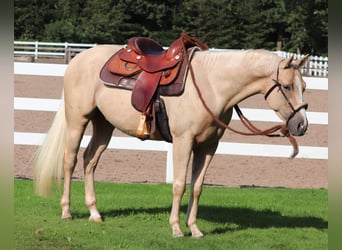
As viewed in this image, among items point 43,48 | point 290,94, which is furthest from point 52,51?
point 290,94

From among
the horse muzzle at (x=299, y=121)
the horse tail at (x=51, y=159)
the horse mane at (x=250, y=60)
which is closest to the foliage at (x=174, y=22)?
the horse tail at (x=51, y=159)

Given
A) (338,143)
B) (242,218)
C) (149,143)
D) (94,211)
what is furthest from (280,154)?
(338,143)

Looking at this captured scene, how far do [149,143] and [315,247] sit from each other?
3947 mm

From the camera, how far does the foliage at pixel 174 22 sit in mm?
42500

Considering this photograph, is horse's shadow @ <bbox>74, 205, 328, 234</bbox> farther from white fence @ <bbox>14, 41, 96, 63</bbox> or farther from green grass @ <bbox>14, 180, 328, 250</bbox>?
white fence @ <bbox>14, 41, 96, 63</bbox>

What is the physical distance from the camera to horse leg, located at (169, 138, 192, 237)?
5098 millimetres

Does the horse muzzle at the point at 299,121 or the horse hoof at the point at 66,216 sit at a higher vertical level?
the horse muzzle at the point at 299,121

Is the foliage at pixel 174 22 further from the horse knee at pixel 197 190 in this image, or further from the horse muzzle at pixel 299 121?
the horse muzzle at pixel 299 121

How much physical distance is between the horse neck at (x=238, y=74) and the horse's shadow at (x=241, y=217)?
1435mm

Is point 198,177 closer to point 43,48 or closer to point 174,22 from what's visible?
point 43,48

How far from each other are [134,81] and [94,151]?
3.75 feet

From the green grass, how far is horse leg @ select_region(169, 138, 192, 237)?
0.13 meters

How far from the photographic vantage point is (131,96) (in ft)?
18.0

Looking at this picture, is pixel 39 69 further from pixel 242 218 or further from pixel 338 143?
pixel 338 143
